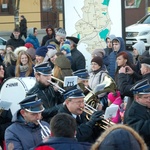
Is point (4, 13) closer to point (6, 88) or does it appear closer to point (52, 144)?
point (6, 88)

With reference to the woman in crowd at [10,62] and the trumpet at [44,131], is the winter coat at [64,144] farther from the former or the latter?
the woman in crowd at [10,62]

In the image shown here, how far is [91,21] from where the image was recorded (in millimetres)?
13797

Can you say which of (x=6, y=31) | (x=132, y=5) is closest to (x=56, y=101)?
(x=6, y=31)

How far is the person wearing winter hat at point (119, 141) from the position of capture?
3422 mm

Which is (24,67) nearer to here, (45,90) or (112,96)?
(112,96)

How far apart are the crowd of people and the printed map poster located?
53 centimetres

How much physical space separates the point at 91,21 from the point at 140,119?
24.8ft

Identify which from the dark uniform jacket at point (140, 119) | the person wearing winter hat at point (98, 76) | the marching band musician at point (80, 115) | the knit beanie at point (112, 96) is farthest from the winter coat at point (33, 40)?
the dark uniform jacket at point (140, 119)

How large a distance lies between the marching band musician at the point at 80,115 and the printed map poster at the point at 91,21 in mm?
6621

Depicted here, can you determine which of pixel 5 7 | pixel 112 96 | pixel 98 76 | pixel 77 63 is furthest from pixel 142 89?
pixel 5 7

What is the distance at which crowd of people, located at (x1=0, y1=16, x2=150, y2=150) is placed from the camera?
179 inches

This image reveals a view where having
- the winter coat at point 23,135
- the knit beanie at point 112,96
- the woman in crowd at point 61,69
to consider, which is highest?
the woman in crowd at point 61,69

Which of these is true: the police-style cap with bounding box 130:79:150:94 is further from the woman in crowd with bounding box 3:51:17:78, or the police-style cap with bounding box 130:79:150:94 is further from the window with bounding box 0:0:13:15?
the window with bounding box 0:0:13:15

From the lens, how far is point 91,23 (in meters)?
13.8
